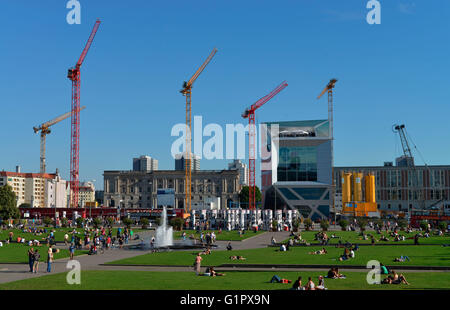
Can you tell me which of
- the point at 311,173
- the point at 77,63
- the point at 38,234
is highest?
the point at 77,63

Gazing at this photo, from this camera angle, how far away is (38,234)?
68.0 meters

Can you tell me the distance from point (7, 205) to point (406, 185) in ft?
443

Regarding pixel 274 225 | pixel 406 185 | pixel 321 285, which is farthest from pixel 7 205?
pixel 406 185

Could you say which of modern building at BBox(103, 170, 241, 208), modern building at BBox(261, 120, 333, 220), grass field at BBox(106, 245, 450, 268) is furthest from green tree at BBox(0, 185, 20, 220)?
modern building at BBox(103, 170, 241, 208)

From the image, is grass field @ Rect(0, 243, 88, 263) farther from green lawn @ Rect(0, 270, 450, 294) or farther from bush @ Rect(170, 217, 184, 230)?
bush @ Rect(170, 217, 184, 230)

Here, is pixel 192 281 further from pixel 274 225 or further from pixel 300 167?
pixel 300 167

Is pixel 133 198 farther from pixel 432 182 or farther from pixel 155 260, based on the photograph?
pixel 155 260

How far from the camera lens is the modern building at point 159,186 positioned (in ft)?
595

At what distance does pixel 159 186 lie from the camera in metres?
186

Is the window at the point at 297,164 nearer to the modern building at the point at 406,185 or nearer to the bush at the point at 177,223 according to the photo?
the modern building at the point at 406,185

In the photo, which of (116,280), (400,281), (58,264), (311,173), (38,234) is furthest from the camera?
(311,173)

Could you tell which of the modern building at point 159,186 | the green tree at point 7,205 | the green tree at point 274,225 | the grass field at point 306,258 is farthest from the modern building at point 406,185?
the grass field at point 306,258
